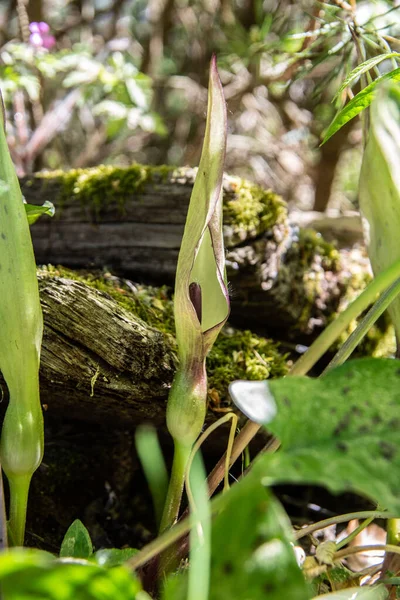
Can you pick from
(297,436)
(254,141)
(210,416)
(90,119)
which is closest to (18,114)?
(90,119)

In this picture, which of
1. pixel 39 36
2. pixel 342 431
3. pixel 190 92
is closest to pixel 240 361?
pixel 342 431

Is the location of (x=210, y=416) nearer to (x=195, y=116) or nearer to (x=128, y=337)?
(x=128, y=337)

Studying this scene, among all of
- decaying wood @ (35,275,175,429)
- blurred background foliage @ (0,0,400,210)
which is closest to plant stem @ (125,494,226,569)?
decaying wood @ (35,275,175,429)

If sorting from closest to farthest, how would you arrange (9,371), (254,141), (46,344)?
(9,371), (46,344), (254,141)

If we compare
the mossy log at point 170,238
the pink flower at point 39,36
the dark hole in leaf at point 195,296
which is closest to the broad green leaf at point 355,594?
the dark hole in leaf at point 195,296

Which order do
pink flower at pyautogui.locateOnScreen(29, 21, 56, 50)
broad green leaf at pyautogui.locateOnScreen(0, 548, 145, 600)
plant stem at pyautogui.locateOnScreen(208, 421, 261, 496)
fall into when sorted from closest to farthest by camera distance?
1. broad green leaf at pyautogui.locateOnScreen(0, 548, 145, 600)
2. plant stem at pyautogui.locateOnScreen(208, 421, 261, 496)
3. pink flower at pyautogui.locateOnScreen(29, 21, 56, 50)

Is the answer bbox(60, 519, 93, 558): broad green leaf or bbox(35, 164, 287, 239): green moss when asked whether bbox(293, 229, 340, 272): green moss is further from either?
bbox(60, 519, 93, 558): broad green leaf

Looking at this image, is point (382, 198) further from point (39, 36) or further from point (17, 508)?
point (39, 36)
